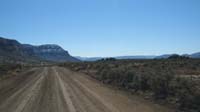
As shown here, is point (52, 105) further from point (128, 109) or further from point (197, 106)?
point (197, 106)

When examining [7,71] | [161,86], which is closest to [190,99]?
[161,86]

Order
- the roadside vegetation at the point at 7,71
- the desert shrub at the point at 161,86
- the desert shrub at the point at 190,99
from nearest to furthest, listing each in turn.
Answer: the desert shrub at the point at 190,99, the desert shrub at the point at 161,86, the roadside vegetation at the point at 7,71

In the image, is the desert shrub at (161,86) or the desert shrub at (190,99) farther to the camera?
the desert shrub at (161,86)

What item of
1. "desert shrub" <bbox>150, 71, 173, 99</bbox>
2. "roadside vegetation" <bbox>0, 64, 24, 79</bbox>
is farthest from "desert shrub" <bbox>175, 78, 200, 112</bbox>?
"roadside vegetation" <bbox>0, 64, 24, 79</bbox>

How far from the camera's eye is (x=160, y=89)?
16766 mm

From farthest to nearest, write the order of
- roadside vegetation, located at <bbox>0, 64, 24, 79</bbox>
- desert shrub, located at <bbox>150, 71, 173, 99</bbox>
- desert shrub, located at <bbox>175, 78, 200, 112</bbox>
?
1. roadside vegetation, located at <bbox>0, 64, 24, 79</bbox>
2. desert shrub, located at <bbox>150, 71, 173, 99</bbox>
3. desert shrub, located at <bbox>175, 78, 200, 112</bbox>

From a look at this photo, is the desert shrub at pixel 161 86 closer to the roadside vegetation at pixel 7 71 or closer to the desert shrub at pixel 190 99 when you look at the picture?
the desert shrub at pixel 190 99

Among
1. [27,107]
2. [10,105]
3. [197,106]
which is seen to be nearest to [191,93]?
[197,106]

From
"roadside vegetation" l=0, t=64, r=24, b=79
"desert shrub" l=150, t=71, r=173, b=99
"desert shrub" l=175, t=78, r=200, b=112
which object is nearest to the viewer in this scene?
"desert shrub" l=175, t=78, r=200, b=112

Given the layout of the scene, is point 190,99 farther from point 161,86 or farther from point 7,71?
point 7,71

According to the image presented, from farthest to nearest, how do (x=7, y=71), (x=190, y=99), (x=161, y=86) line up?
(x=7, y=71), (x=161, y=86), (x=190, y=99)

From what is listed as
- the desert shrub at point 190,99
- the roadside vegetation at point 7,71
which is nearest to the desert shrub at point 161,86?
the desert shrub at point 190,99

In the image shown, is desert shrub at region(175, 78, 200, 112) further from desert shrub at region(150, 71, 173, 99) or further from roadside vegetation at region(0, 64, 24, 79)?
roadside vegetation at region(0, 64, 24, 79)

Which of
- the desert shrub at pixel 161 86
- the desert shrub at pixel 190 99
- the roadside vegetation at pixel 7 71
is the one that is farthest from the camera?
the roadside vegetation at pixel 7 71
